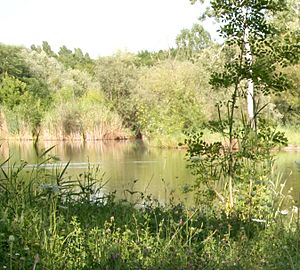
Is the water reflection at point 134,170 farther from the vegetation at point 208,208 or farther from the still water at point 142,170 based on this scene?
the vegetation at point 208,208

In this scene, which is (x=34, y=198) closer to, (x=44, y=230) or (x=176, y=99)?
(x=44, y=230)

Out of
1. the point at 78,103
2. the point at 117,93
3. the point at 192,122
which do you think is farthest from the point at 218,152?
the point at 117,93

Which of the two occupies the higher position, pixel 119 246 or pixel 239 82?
pixel 239 82

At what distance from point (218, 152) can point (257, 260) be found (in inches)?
93.0

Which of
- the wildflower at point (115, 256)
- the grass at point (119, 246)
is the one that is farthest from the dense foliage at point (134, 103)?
the wildflower at point (115, 256)

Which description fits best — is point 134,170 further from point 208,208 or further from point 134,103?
point 134,103

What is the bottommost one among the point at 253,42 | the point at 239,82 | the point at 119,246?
the point at 119,246

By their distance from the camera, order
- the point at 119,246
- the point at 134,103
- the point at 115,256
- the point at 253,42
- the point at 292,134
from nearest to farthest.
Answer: the point at 115,256 → the point at 119,246 → the point at 253,42 → the point at 292,134 → the point at 134,103

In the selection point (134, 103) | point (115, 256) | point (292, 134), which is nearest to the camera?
point (115, 256)

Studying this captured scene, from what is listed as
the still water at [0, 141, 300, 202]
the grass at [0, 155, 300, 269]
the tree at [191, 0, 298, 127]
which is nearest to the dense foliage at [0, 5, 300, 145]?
the still water at [0, 141, 300, 202]

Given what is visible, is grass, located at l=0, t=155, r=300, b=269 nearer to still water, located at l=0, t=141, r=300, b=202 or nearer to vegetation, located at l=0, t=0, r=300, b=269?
vegetation, located at l=0, t=0, r=300, b=269

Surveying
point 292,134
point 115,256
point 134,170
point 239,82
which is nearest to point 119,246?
point 115,256

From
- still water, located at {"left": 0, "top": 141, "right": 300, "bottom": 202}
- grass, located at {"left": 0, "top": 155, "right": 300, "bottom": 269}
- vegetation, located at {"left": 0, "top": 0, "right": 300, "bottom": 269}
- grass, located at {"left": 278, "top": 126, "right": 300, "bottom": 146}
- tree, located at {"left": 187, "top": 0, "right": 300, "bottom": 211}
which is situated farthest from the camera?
grass, located at {"left": 278, "top": 126, "right": 300, "bottom": 146}

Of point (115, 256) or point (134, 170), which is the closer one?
point (115, 256)
